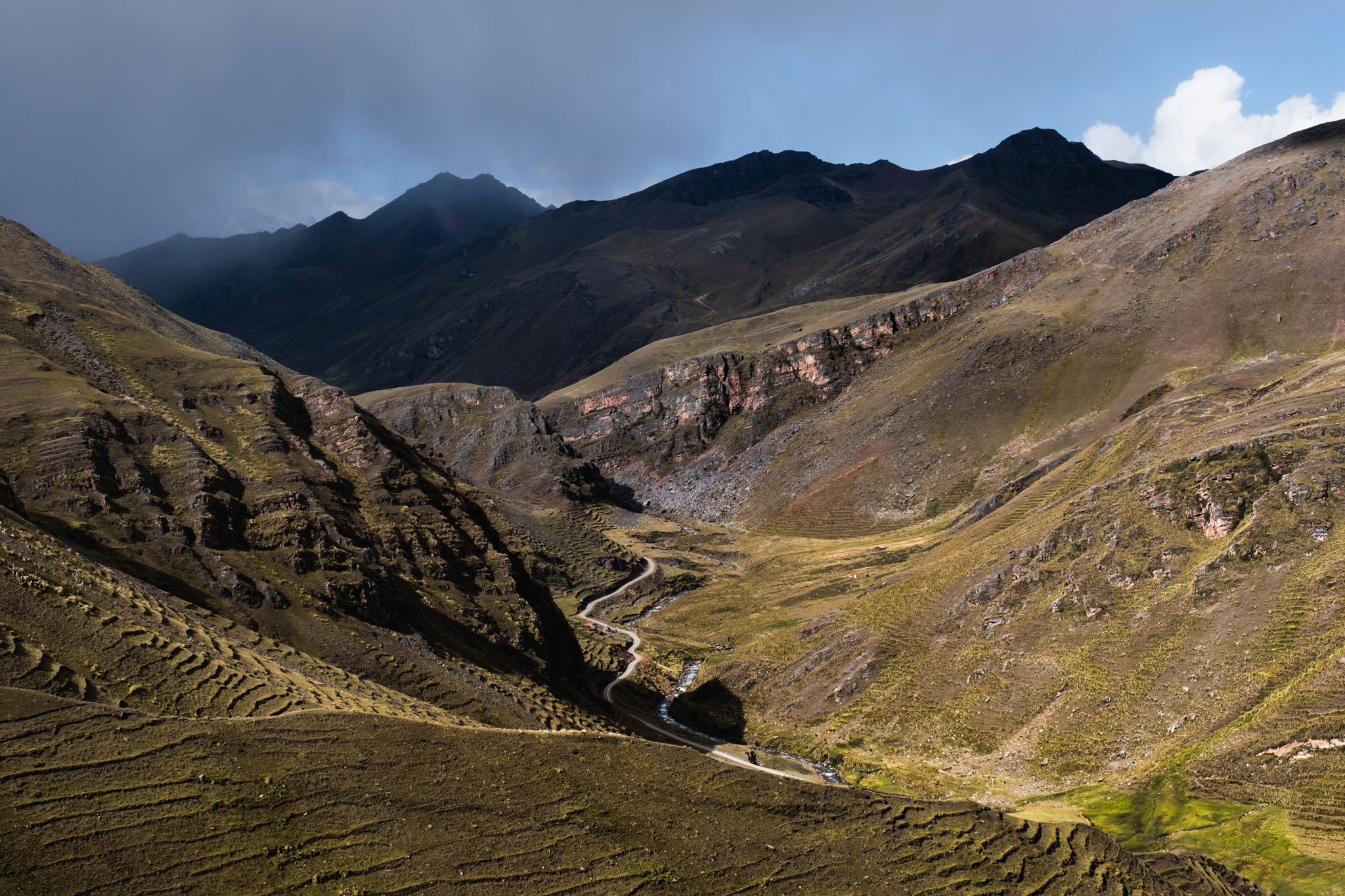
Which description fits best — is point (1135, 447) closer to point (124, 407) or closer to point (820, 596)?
point (820, 596)

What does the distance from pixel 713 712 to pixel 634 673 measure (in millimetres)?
17600

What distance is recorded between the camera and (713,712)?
9031 cm

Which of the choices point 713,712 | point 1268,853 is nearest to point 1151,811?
point 1268,853

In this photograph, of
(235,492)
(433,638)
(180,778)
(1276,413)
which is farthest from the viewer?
(1276,413)

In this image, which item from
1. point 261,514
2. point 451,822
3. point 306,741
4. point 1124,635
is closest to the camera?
point 451,822

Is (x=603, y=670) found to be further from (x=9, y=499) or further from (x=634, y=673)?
(x=9, y=499)

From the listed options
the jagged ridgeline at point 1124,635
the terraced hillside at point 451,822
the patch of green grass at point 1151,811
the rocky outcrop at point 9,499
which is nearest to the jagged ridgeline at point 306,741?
the terraced hillside at point 451,822

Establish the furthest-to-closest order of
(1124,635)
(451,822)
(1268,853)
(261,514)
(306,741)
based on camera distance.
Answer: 1. (261,514)
2. (1124,635)
3. (1268,853)
4. (306,741)
5. (451,822)

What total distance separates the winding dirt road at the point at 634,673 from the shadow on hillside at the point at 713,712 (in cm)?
369

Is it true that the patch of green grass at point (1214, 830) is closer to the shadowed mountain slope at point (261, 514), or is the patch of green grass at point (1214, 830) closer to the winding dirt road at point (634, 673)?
the winding dirt road at point (634, 673)

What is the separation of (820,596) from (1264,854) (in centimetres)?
7870

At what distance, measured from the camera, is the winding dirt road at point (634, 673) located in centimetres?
6825

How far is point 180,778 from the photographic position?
30.9m

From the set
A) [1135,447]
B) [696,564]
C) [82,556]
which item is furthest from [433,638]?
[696,564]
